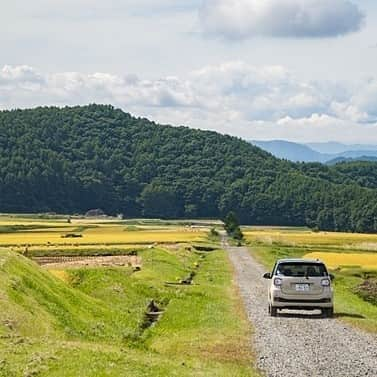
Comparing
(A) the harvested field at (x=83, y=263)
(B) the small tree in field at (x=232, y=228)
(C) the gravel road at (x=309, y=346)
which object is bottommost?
(B) the small tree in field at (x=232, y=228)

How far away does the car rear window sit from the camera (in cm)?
2852

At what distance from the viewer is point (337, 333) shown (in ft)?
77.1

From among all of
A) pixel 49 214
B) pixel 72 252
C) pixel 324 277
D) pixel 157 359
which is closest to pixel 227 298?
pixel 324 277

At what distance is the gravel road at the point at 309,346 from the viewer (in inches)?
674

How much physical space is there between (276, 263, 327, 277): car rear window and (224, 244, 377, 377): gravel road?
147cm

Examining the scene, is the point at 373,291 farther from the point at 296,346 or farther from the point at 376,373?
the point at 376,373

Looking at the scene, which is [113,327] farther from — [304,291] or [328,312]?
[328,312]

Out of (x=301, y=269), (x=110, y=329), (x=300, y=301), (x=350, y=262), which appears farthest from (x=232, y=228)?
(x=110, y=329)

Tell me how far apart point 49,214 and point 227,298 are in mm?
159055

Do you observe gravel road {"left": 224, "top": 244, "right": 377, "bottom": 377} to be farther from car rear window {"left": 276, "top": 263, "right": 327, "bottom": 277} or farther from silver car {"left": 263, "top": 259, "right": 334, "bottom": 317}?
car rear window {"left": 276, "top": 263, "right": 327, "bottom": 277}

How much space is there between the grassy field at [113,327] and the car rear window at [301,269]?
2052 millimetres

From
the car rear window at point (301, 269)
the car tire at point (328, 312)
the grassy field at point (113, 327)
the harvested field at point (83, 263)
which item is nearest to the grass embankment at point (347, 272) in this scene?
the car tire at point (328, 312)

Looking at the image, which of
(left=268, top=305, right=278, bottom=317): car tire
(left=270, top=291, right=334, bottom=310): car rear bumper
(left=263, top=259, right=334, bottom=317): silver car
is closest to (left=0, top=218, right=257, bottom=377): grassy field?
(left=268, top=305, right=278, bottom=317): car tire

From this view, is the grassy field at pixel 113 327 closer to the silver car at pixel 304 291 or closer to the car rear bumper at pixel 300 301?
the car rear bumper at pixel 300 301
